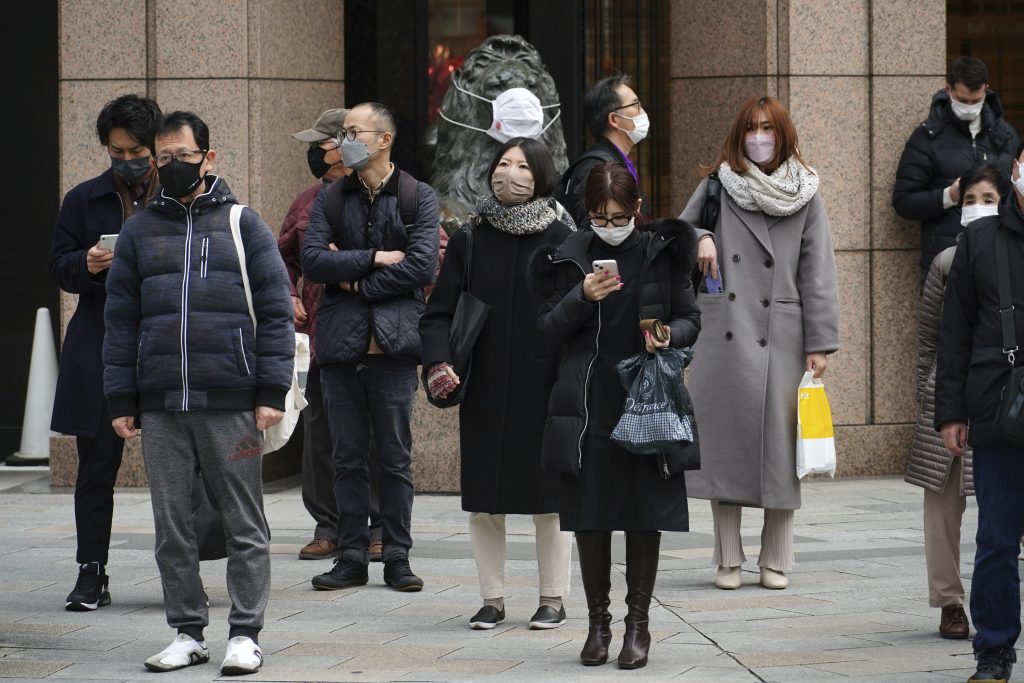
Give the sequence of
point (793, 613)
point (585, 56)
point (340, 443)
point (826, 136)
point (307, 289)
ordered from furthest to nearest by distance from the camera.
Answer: point (585, 56) → point (826, 136) → point (307, 289) → point (340, 443) → point (793, 613)

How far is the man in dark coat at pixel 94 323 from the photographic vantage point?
7.19 m

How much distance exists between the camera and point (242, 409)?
6.11 m

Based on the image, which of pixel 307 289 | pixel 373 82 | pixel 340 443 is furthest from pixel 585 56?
pixel 340 443

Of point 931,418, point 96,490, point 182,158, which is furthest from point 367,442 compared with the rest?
point 931,418

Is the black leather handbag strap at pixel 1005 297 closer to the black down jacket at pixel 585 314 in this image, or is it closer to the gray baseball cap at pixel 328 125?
the black down jacket at pixel 585 314

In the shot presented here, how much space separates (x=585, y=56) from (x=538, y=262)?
6.29 metres

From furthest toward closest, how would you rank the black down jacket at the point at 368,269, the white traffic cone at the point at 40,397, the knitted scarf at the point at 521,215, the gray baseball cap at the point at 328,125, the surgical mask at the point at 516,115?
the white traffic cone at the point at 40,397 < the gray baseball cap at the point at 328,125 < the surgical mask at the point at 516,115 < the black down jacket at the point at 368,269 < the knitted scarf at the point at 521,215

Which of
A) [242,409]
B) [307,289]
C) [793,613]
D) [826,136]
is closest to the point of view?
[242,409]

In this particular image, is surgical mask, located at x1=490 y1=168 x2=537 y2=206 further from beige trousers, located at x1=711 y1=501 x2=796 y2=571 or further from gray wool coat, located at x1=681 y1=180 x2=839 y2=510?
beige trousers, located at x1=711 y1=501 x2=796 y2=571

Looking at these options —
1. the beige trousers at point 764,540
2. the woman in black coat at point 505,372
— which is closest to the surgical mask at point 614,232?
the woman in black coat at point 505,372

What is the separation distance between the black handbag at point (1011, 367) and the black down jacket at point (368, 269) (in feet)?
9.01

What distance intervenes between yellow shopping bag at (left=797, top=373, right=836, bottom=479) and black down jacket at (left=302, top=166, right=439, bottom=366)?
5.73 ft

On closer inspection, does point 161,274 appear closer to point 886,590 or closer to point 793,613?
point 793,613

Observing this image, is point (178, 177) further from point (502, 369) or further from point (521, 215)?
point (502, 369)
